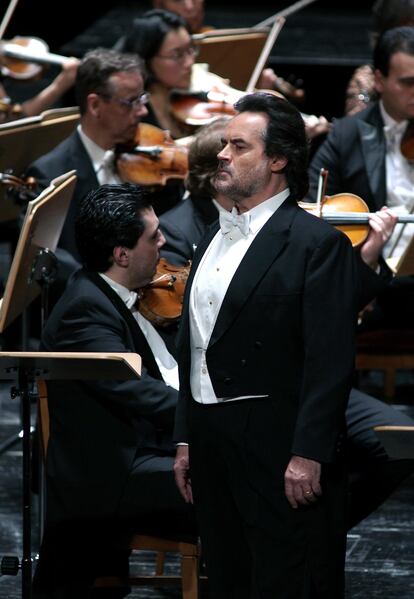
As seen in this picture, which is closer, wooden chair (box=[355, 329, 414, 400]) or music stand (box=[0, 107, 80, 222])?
music stand (box=[0, 107, 80, 222])

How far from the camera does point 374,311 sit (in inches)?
186

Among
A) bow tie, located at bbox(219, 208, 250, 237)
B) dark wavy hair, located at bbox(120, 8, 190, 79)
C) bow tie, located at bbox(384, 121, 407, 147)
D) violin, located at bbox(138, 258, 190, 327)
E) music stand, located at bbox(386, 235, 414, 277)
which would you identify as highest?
dark wavy hair, located at bbox(120, 8, 190, 79)

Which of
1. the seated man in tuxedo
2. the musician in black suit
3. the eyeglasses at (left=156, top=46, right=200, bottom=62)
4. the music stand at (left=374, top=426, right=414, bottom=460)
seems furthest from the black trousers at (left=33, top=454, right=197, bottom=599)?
the eyeglasses at (left=156, top=46, right=200, bottom=62)

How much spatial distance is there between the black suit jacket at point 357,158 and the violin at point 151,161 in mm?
457

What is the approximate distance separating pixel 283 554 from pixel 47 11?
5542 millimetres

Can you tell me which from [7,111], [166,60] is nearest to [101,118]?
[166,60]

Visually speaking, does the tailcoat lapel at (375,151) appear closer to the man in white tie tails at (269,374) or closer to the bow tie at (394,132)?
the bow tie at (394,132)

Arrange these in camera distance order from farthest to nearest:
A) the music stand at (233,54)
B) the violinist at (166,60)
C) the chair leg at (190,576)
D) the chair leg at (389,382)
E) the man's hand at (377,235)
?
the music stand at (233,54)
the violinist at (166,60)
the chair leg at (389,382)
the man's hand at (377,235)
the chair leg at (190,576)

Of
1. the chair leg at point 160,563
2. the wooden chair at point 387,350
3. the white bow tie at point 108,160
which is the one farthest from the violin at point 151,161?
the chair leg at point 160,563

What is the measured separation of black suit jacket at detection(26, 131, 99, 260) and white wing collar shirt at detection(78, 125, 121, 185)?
25 millimetres

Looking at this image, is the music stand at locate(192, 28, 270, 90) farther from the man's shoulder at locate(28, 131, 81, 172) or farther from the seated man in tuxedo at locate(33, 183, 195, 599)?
the seated man in tuxedo at locate(33, 183, 195, 599)

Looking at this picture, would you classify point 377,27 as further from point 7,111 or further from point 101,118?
point 7,111

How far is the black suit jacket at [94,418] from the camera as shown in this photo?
3107mm

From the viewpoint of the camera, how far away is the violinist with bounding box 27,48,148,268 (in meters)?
4.39
